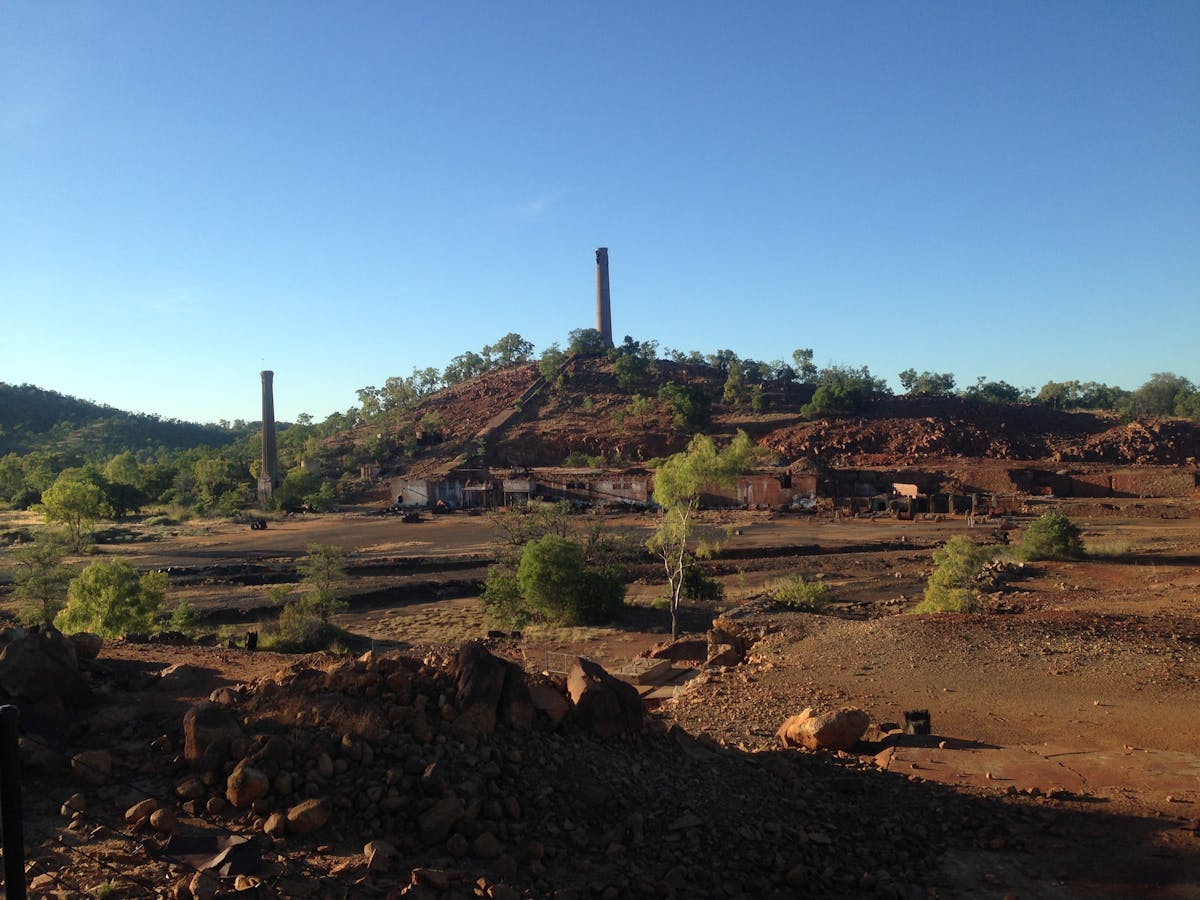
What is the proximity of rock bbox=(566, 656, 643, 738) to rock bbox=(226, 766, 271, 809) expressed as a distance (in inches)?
118

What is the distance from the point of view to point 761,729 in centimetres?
1105

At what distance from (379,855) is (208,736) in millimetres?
1961

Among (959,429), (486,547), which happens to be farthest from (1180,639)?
(959,429)

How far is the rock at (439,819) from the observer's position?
5.80m

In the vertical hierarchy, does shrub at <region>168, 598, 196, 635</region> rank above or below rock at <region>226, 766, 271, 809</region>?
below

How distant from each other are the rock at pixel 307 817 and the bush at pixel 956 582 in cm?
1844

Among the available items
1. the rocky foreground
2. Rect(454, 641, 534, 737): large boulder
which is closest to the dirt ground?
the rocky foreground

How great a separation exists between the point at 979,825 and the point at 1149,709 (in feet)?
19.2

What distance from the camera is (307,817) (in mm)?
5688

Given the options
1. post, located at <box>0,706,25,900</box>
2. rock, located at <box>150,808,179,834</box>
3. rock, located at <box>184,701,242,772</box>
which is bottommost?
rock, located at <box>150,808,179,834</box>

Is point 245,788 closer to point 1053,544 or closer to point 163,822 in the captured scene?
point 163,822

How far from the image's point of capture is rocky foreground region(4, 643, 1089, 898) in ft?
17.9

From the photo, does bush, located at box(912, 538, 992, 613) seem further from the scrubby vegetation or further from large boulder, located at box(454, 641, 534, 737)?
large boulder, located at box(454, 641, 534, 737)

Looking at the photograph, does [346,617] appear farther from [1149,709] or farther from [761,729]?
[1149,709]
